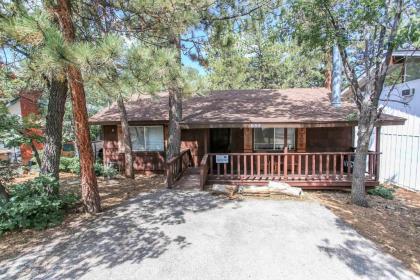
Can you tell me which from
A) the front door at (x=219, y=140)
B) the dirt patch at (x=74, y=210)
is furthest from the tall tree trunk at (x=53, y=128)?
the front door at (x=219, y=140)

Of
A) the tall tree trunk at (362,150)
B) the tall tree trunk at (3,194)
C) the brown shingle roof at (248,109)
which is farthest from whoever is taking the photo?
the brown shingle roof at (248,109)

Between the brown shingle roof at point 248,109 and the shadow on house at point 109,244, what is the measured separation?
295 centimetres

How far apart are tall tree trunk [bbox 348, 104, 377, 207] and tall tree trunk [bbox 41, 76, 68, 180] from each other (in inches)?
282

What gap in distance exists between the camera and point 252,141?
9.59m

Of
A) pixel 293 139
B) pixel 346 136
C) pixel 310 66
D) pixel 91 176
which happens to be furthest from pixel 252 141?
pixel 310 66

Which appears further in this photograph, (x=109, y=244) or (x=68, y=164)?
(x=68, y=164)

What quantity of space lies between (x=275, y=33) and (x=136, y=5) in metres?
4.01

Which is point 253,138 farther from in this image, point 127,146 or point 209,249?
point 209,249

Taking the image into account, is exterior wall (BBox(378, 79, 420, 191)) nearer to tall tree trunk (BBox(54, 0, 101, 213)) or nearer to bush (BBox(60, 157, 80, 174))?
tall tree trunk (BBox(54, 0, 101, 213))

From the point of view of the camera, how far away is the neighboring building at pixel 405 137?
8.53 metres

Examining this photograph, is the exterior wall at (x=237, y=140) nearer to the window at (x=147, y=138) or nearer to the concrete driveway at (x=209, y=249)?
the window at (x=147, y=138)

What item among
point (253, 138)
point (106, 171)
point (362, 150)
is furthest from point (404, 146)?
point (106, 171)

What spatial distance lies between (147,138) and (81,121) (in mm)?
5205

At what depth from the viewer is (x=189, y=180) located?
822 centimetres
